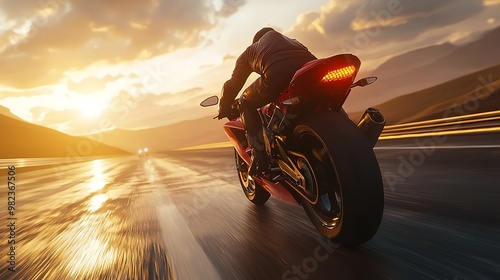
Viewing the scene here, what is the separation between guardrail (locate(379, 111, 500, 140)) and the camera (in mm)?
11312

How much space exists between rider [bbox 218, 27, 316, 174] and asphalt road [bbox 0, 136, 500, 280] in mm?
939

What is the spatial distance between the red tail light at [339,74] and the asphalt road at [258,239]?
1319 mm

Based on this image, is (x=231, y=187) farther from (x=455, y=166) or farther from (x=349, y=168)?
(x=349, y=168)

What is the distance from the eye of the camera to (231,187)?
7.37 m

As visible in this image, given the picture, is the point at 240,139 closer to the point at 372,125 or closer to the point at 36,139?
the point at 372,125

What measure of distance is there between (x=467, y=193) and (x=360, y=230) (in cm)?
268

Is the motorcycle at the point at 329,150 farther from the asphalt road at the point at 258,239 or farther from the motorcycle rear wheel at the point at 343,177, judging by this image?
the asphalt road at the point at 258,239

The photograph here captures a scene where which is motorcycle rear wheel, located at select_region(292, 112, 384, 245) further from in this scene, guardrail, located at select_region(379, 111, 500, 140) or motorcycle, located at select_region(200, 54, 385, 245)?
guardrail, located at select_region(379, 111, 500, 140)

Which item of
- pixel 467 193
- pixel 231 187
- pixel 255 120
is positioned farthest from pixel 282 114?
pixel 231 187

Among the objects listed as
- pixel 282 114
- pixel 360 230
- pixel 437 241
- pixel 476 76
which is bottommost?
pixel 437 241

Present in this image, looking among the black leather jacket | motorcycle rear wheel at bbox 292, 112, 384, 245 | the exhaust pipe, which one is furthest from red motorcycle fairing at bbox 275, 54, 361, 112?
the black leather jacket

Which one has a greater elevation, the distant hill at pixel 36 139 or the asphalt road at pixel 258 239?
the distant hill at pixel 36 139


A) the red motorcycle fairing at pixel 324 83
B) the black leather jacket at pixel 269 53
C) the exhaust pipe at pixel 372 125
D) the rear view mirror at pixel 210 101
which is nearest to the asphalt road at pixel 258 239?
the exhaust pipe at pixel 372 125

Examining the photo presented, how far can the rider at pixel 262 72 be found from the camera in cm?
344
